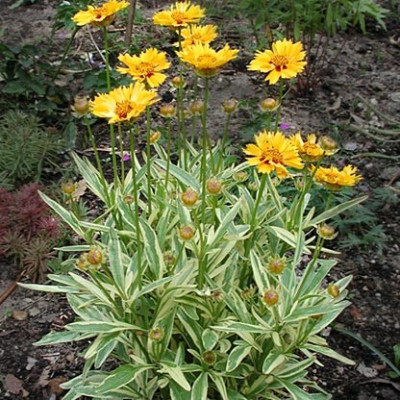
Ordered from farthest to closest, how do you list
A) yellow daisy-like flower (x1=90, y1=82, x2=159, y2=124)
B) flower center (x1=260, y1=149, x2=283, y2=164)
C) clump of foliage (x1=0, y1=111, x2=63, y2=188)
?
clump of foliage (x1=0, y1=111, x2=63, y2=188), flower center (x1=260, y1=149, x2=283, y2=164), yellow daisy-like flower (x1=90, y1=82, x2=159, y2=124)

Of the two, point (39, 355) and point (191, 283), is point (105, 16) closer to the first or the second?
point (191, 283)

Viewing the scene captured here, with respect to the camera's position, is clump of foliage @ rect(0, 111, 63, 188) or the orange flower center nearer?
the orange flower center

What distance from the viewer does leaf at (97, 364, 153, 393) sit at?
142 centimetres

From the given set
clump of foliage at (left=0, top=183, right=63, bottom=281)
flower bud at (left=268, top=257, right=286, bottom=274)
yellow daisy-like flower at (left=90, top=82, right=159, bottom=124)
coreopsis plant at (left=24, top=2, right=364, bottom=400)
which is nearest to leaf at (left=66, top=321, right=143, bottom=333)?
coreopsis plant at (left=24, top=2, right=364, bottom=400)

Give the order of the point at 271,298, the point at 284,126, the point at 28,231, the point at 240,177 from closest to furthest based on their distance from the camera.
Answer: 1. the point at 271,298
2. the point at 240,177
3. the point at 28,231
4. the point at 284,126

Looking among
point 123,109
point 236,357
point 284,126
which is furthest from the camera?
point 284,126

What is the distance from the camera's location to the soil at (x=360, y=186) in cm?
201

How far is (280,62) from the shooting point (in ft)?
4.74

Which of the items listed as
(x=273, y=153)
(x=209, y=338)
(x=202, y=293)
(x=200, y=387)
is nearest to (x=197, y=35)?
(x=273, y=153)

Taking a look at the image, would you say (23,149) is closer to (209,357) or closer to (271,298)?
(209,357)

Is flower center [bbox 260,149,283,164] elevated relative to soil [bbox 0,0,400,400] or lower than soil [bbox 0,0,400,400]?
elevated

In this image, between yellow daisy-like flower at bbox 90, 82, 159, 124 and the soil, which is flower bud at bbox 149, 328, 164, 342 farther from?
the soil

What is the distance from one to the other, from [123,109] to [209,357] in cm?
63

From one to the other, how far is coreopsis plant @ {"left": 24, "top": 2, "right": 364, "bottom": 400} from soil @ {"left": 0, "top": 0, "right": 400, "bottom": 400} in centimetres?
35
